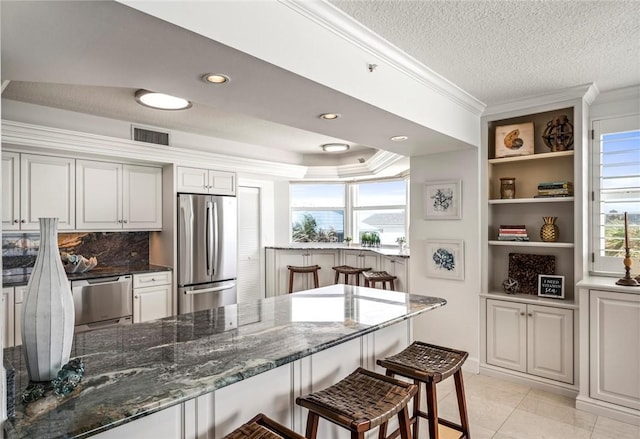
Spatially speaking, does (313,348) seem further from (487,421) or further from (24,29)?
(487,421)

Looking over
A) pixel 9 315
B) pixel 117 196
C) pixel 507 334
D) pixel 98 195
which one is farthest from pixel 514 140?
pixel 9 315

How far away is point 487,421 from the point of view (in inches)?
108

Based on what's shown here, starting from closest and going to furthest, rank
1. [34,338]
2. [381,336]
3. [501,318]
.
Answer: [34,338], [381,336], [501,318]

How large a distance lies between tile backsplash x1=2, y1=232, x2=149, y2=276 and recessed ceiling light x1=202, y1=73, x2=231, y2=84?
3136mm

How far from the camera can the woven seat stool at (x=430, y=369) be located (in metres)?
2.00

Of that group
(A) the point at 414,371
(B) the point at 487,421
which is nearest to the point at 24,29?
(A) the point at 414,371

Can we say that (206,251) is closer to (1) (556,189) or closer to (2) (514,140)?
(2) (514,140)

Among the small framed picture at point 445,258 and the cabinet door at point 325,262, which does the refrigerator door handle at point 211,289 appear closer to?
the cabinet door at point 325,262

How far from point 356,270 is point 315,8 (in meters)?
3.89

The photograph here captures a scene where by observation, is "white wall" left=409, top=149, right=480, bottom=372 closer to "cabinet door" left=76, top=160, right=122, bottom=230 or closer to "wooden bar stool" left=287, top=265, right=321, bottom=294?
"wooden bar stool" left=287, top=265, right=321, bottom=294

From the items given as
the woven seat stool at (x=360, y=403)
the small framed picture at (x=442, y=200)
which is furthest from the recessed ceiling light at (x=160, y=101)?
the woven seat stool at (x=360, y=403)

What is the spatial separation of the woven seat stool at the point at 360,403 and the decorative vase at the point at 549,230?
2.30m

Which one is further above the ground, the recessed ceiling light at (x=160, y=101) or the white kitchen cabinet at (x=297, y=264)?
the recessed ceiling light at (x=160, y=101)

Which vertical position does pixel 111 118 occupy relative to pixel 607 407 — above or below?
above
